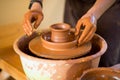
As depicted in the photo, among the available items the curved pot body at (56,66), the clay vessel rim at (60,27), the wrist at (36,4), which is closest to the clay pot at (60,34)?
the clay vessel rim at (60,27)

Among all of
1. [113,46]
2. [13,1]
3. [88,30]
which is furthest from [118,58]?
[13,1]

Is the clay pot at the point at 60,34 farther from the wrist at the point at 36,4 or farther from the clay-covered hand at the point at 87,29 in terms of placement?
the wrist at the point at 36,4

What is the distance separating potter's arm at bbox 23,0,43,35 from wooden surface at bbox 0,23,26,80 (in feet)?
0.80

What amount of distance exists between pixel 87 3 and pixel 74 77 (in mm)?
770

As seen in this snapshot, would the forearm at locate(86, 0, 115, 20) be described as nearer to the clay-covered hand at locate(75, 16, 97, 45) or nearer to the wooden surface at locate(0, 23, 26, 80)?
the clay-covered hand at locate(75, 16, 97, 45)

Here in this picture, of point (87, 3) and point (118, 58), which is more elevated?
point (87, 3)

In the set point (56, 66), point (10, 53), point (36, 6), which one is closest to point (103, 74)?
point (56, 66)

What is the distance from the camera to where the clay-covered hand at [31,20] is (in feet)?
2.88

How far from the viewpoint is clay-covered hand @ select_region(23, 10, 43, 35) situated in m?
0.88

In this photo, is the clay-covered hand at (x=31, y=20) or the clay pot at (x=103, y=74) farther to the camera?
the clay-covered hand at (x=31, y=20)

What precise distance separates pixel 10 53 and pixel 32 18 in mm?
432

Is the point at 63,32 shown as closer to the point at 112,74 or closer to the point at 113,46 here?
the point at 112,74

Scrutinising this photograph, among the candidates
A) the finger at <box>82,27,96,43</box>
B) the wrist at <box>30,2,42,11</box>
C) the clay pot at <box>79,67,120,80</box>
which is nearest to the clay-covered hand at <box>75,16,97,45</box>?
the finger at <box>82,27,96,43</box>

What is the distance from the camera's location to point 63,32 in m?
0.83
